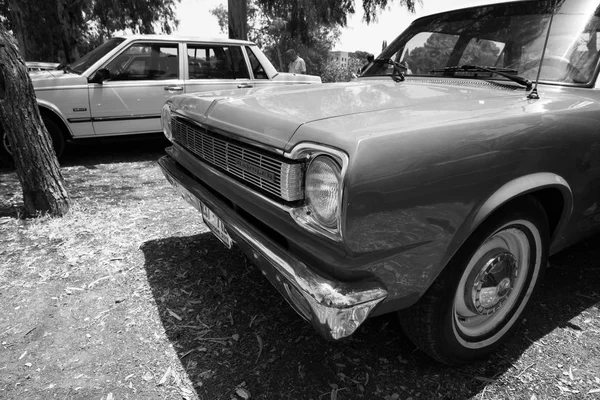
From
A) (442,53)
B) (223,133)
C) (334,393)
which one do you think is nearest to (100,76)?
(223,133)

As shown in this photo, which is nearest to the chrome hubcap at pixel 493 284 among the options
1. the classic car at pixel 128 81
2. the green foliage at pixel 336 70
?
the classic car at pixel 128 81

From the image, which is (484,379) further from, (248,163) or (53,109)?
(53,109)

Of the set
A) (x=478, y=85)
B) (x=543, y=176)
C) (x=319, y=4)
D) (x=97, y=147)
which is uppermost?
(x=319, y=4)

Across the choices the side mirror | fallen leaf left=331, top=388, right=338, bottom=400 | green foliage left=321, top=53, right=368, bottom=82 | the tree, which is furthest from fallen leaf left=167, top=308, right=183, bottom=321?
green foliage left=321, top=53, right=368, bottom=82

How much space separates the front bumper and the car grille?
0.24 m

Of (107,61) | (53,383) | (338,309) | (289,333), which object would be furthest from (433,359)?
(107,61)

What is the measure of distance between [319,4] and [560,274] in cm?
842

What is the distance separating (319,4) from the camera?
9609 millimetres

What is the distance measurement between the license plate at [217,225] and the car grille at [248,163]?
0.26 metres

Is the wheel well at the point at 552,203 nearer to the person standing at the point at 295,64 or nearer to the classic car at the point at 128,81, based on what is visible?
the classic car at the point at 128,81

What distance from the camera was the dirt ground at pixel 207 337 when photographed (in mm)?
1976

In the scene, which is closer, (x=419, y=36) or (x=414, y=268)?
(x=414, y=268)

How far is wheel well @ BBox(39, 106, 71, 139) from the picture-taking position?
5480mm

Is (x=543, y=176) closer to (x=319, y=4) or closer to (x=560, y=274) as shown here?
(x=560, y=274)
